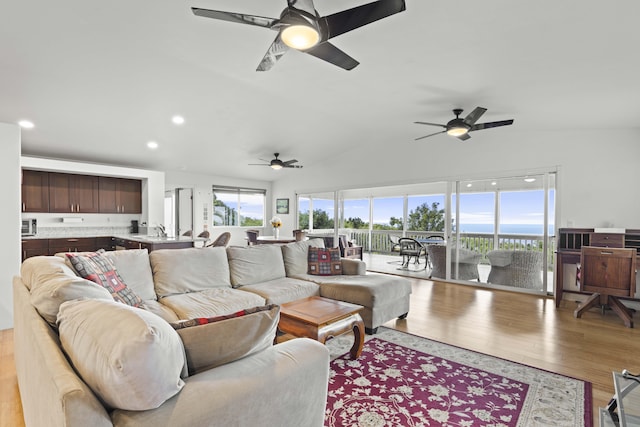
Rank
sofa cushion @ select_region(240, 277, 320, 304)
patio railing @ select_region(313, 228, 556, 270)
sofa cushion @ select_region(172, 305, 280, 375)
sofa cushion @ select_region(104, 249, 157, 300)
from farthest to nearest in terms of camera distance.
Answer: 1. patio railing @ select_region(313, 228, 556, 270)
2. sofa cushion @ select_region(240, 277, 320, 304)
3. sofa cushion @ select_region(104, 249, 157, 300)
4. sofa cushion @ select_region(172, 305, 280, 375)

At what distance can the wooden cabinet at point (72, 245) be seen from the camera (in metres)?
5.58

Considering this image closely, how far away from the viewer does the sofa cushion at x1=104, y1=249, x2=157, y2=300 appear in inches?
108

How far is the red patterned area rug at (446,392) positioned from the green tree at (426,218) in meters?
4.29

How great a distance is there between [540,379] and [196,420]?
2542 mm

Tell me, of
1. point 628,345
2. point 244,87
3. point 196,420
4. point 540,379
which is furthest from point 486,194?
point 196,420

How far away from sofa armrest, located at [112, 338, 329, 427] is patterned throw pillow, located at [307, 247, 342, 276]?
2621mm

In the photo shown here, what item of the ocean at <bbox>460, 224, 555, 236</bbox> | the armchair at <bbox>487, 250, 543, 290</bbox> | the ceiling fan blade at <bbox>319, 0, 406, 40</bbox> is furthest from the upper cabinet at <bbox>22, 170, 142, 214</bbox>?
the armchair at <bbox>487, 250, 543, 290</bbox>

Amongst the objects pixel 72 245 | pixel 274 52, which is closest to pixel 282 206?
pixel 72 245

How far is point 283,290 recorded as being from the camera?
324 centimetres

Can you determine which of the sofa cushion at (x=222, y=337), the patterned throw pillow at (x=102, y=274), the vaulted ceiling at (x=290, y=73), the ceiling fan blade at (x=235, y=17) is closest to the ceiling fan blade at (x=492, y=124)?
the vaulted ceiling at (x=290, y=73)

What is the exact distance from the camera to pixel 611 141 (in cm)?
Answer: 446

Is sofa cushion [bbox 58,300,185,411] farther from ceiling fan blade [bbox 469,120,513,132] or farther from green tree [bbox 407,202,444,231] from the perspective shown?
green tree [bbox 407,202,444,231]

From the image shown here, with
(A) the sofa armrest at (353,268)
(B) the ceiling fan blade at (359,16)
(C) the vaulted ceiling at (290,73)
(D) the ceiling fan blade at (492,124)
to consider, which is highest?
(C) the vaulted ceiling at (290,73)

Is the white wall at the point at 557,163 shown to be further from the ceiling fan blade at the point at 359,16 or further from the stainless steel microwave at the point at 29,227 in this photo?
the stainless steel microwave at the point at 29,227
